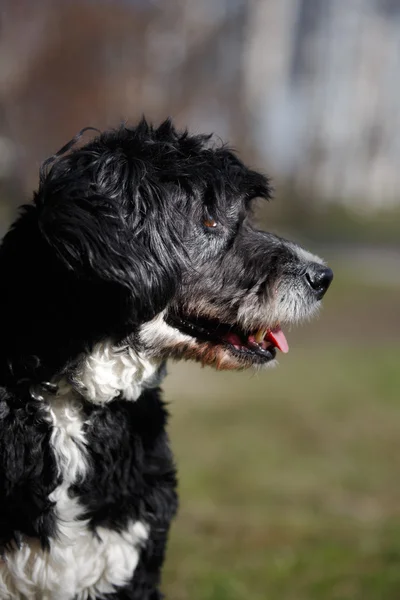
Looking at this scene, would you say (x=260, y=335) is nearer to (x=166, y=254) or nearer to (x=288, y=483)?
(x=166, y=254)

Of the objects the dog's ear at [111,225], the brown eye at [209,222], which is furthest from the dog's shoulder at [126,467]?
the brown eye at [209,222]

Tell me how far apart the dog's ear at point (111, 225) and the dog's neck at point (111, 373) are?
170mm

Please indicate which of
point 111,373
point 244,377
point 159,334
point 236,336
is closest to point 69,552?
point 111,373

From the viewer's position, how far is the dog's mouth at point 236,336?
2.73 m

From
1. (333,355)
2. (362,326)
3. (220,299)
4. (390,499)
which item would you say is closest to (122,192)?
(220,299)

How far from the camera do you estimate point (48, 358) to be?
247cm

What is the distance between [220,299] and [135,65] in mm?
11303

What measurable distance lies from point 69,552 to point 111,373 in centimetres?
58

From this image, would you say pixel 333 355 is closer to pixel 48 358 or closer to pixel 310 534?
pixel 310 534

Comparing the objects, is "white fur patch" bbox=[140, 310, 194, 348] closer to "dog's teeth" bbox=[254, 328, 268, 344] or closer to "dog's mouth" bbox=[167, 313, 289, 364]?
"dog's mouth" bbox=[167, 313, 289, 364]

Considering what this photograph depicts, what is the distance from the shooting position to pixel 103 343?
98.7 inches

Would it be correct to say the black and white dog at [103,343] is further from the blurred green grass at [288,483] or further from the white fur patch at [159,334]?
the blurred green grass at [288,483]

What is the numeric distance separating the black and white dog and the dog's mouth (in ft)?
0.04

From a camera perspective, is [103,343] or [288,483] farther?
[288,483]
